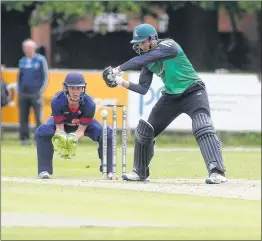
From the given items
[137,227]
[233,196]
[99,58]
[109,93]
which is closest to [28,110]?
[109,93]

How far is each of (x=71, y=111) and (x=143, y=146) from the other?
98 centimetres

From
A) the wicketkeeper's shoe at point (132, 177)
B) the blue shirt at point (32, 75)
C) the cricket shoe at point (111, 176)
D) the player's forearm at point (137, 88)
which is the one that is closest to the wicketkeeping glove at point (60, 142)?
the cricket shoe at point (111, 176)

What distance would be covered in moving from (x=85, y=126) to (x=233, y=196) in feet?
9.66

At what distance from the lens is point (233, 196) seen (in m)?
13.1

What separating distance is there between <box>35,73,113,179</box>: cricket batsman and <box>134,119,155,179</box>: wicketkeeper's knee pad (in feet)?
1.37

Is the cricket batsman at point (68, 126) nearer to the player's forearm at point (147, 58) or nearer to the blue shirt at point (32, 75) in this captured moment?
the player's forearm at point (147, 58)

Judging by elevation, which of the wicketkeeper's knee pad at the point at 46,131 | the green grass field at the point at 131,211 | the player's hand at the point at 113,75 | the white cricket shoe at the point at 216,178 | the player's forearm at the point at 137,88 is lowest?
the white cricket shoe at the point at 216,178

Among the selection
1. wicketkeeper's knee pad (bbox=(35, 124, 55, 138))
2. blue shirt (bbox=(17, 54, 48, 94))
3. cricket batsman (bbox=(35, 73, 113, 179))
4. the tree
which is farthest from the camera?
the tree

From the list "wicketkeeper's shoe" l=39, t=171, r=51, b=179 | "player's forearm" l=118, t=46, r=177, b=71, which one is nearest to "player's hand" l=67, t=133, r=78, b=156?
"wicketkeeper's shoe" l=39, t=171, r=51, b=179

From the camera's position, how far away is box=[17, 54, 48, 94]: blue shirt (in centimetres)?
2491

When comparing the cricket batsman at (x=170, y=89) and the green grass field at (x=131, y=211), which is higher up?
the cricket batsman at (x=170, y=89)

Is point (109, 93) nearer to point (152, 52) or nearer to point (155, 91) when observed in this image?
point (155, 91)

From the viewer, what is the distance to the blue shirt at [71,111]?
1523cm

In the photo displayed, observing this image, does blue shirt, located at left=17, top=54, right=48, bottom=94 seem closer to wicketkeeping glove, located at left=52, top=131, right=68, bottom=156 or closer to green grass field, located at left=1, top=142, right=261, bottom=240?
green grass field, located at left=1, top=142, right=261, bottom=240
